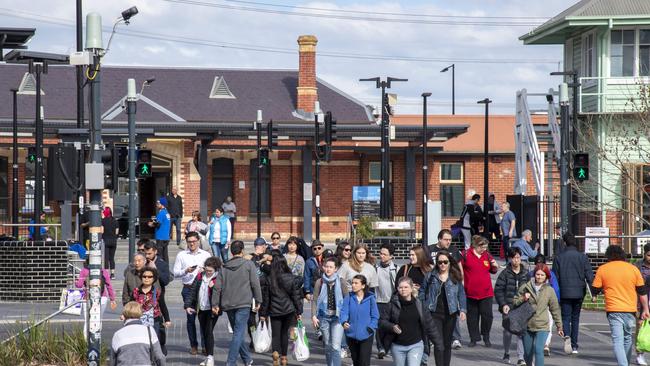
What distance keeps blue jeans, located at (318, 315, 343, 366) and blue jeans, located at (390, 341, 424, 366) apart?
1.55 metres

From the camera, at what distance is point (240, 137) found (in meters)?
47.5

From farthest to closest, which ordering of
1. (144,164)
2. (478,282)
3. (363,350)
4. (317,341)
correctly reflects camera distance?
1. (144,164)
2. (317,341)
3. (478,282)
4. (363,350)

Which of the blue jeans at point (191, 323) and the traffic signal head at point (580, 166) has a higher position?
the traffic signal head at point (580, 166)

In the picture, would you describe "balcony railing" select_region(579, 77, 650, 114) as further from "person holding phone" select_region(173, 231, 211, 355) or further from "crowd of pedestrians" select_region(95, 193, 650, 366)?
"person holding phone" select_region(173, 231, 211, 355)

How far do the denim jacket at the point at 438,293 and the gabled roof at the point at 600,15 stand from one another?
1982 cm

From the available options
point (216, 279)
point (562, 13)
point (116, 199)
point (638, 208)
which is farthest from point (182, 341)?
point (116, 199)

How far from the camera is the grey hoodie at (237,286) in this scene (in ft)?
52.6

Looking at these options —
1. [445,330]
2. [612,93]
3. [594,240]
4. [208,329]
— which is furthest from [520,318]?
[612,93]

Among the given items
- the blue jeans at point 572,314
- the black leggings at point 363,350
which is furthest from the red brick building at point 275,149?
the black leggings at point 363,350

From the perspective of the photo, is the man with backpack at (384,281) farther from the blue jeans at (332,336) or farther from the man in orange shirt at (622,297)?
the man in orange shirt at (622,297)

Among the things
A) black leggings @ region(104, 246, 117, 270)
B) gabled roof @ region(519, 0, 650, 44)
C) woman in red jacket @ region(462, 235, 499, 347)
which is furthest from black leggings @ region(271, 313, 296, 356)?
gabled roof @ region(519, 0, 650, 44)

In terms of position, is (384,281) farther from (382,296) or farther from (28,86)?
(28,86)

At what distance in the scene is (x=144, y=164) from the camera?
952 inches

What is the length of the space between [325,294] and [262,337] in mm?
1799
